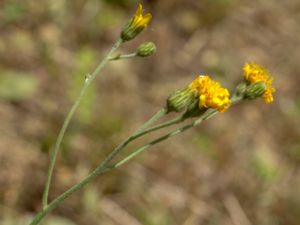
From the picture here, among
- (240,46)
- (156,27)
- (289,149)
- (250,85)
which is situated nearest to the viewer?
(250,85)

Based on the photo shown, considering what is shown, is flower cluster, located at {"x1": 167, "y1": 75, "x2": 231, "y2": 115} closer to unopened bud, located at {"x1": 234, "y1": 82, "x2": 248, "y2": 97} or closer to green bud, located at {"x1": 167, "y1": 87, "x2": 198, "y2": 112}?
green bud, located at {"x1": 167, "y1": 87, "x2": 198, "y2": 112}

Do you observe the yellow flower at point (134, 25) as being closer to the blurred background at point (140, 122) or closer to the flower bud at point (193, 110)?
the flower bud at point (193, 110)

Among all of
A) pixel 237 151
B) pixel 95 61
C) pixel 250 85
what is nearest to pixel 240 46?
pixel 237 151

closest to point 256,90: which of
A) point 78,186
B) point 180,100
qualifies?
point 180,100

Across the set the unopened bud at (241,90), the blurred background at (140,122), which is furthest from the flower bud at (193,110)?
the blurred background at (140,122)

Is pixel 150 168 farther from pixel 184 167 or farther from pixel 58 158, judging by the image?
pixel 58 158

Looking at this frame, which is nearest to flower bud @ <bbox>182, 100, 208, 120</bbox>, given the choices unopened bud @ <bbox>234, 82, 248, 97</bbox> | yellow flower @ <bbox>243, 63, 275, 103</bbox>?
unopened bud @ <bbox>234, 82, 248, 97</bbox>
